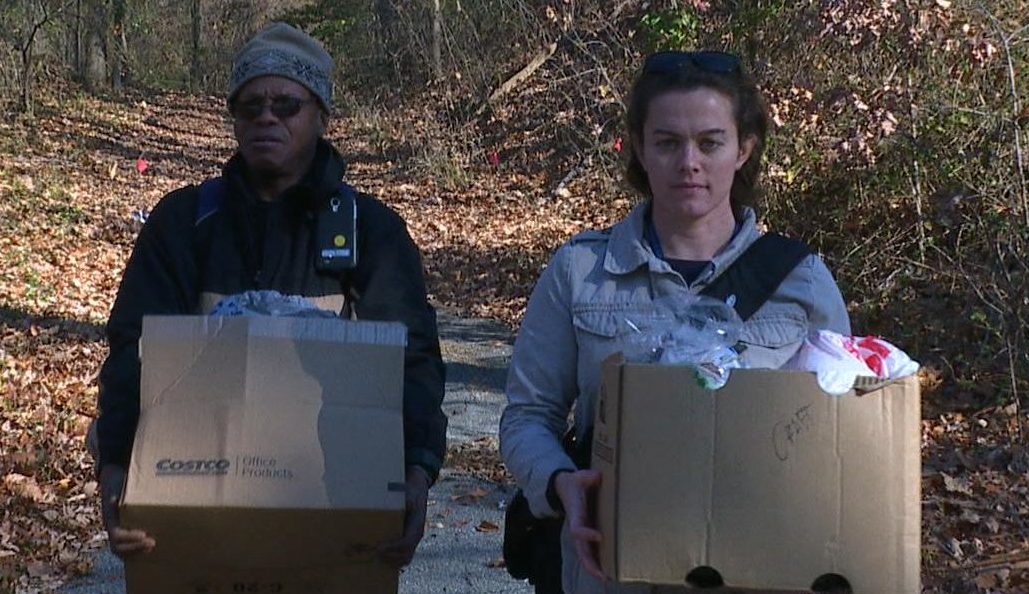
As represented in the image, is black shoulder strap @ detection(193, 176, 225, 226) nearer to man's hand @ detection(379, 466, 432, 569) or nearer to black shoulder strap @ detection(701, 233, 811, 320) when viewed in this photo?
man's hand @ detection(379, 466, 432, 569)

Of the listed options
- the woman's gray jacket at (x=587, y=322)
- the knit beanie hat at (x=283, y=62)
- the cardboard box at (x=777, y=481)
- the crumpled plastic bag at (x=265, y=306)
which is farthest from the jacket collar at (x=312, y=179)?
the cardboard box at (x=777, y=481)

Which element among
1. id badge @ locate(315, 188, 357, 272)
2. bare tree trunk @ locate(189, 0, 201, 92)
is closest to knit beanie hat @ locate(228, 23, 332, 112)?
id badge @ locate(315, 188, 357, 272)

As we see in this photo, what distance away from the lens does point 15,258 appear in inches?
499

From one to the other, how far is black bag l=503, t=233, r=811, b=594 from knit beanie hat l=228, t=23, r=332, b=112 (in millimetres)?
992

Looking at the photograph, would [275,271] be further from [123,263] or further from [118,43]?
[118,43]

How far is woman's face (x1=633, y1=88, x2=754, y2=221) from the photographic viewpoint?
260 centimetres

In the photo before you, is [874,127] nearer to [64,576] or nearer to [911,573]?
[64,576]

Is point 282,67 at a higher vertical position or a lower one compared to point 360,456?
higher

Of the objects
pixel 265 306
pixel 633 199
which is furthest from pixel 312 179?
pixel 633 199

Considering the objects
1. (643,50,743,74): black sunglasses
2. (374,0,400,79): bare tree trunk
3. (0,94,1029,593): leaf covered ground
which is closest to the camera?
(643,50,743,74): black sunglasses

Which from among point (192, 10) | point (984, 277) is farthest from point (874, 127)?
point (192, 10)

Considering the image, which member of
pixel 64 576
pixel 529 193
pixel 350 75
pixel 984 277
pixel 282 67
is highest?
pixel 350 75

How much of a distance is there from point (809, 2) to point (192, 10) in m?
38.2

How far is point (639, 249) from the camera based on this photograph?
2.62 meters
